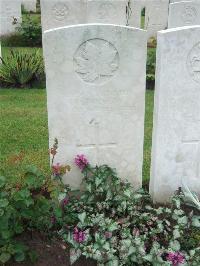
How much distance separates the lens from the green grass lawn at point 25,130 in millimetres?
4867

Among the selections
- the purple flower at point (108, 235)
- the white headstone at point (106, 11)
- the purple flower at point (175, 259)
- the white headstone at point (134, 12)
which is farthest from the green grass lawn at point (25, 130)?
the white headstone at point (134, 12)

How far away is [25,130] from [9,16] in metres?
7.78

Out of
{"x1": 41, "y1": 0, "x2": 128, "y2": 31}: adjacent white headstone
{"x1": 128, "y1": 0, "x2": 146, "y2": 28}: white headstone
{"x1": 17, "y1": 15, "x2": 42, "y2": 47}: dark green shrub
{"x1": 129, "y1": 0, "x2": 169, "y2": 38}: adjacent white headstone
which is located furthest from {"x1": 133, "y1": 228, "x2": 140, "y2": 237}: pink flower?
{"x1": 129, "y1": 0, "x2": 169, "y2": 38}: adjacent white headstone

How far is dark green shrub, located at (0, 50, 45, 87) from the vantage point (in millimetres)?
7512

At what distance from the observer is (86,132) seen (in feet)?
12.4

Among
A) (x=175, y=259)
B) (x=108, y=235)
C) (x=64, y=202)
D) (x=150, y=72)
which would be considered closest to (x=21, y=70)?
(x=150, y=72)

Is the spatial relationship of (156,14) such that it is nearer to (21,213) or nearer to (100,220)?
(100,220)

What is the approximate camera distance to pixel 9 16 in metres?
12.7

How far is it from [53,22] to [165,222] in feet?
20.6

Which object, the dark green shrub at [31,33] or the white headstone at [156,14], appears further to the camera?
the white headstone at [156,14]

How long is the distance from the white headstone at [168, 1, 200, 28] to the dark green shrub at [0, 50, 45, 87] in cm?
355

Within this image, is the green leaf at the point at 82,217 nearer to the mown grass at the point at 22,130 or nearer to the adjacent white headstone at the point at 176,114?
the adjacent white headstone at the point at 176,114

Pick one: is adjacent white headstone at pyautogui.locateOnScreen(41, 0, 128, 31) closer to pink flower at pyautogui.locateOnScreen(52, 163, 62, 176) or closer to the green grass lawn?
the green grass lawn

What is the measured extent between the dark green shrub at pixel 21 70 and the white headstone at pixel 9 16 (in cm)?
513
